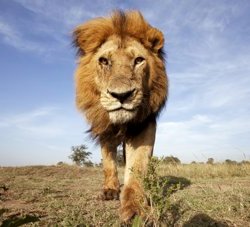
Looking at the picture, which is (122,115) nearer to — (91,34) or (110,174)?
(110,174)

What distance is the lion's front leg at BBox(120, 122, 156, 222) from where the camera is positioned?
3.31 meters

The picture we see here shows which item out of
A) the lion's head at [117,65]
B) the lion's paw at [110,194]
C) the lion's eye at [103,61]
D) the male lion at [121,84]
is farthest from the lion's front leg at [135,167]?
the lion's eye at [103,61]

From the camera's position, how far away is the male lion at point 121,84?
13.1ft

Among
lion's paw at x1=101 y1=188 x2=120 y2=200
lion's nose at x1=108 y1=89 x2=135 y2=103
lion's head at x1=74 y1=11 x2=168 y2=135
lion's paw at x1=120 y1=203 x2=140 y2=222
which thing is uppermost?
lion's head at x1=74 y1=11 x2=168 y2=135

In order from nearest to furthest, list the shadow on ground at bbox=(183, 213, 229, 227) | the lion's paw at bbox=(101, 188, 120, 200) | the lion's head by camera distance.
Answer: the shadow on ground at bbox=(183, 213, 229, 227), the lion's head, the lion's paw at bbox=(101, 188, 120, 200)

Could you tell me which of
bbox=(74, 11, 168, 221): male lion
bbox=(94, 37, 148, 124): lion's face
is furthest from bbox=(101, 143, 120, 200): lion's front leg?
bbox=(94, 37, 148, 124): lion's face

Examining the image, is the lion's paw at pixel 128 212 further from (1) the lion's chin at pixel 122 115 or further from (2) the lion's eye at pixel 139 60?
(2) the lion's eye at pixel 139 60

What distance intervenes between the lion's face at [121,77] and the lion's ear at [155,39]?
0.20 m

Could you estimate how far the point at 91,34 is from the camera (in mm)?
4918

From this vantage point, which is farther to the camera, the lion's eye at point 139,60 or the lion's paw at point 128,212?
the lion's eye at point 139,60

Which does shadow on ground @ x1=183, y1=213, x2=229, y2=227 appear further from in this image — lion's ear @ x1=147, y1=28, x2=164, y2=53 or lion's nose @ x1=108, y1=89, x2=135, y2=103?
lion's ear @ x1=147, y1=28, x2=164, y2=53

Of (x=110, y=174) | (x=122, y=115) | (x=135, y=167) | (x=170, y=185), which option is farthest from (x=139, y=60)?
(x=170, y=185)

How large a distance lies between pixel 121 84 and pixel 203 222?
1.50m

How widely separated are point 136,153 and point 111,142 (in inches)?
32.2
